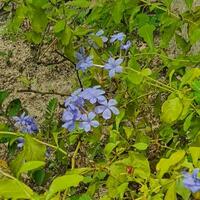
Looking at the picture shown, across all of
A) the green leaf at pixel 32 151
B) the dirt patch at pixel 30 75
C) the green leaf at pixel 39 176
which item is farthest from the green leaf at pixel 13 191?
the dirt patch at pixel 30 75

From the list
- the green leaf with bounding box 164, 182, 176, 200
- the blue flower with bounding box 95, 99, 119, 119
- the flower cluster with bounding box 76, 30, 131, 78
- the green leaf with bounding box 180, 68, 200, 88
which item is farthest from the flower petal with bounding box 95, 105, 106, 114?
the green leaf with bounding box 164, 182, 176, 200

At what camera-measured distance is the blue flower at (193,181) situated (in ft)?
5.13

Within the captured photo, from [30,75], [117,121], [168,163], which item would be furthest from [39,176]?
[30,75]

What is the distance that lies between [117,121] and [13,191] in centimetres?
68

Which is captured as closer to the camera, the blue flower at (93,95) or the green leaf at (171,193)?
the green leaf at (171,193)

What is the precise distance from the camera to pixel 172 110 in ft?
6.50

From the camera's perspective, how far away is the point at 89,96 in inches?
79.6

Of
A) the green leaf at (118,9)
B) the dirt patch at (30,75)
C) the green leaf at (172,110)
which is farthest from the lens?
the dirt patch at (30,75)

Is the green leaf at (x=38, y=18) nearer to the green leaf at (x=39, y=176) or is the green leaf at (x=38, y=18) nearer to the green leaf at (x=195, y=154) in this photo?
the green leaf at (x=39, y=176)

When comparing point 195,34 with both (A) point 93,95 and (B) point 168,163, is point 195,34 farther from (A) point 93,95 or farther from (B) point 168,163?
(B) point 168,163

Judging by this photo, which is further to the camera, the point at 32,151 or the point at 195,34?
the point at 195,34

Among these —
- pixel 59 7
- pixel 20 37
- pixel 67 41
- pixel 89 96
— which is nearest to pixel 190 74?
pixel 89 96

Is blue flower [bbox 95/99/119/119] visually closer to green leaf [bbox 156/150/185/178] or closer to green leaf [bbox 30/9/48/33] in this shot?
green leaf [bbox 156/150/185/178]

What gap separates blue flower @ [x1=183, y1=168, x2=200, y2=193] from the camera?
61.5 inches
